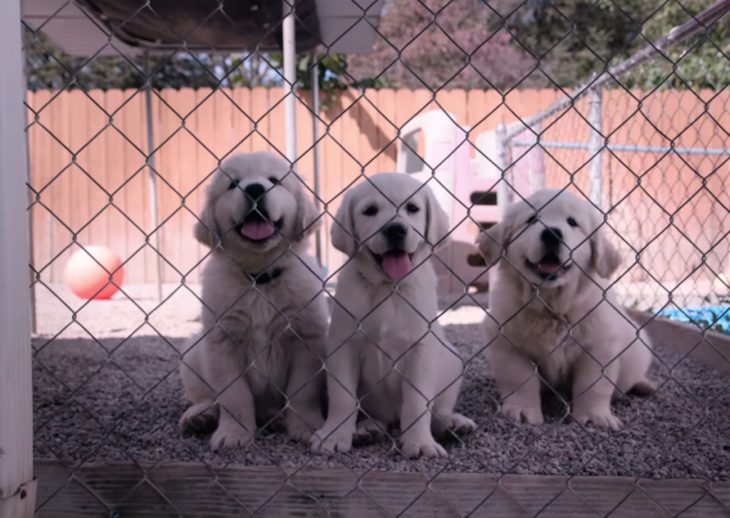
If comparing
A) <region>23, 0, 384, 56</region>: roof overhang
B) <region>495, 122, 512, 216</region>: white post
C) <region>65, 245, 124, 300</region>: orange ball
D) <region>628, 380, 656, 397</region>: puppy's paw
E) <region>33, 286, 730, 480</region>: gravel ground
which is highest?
<region>23, 0, 384, 56</region>: roof overhang

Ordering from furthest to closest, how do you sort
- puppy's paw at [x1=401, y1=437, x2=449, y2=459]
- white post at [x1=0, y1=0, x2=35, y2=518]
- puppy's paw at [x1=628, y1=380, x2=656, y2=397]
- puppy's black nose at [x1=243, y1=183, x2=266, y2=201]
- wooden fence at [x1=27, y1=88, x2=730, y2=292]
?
wooden fence at [x1=27, y1=88, x2=730, y2=292]
puppy's paw at [x1=628, y1=380, x2=656, y2=397]
puppy's black nose at [x1=243, y1=183, x2=266, y2=201]
puppy's paw at [x1=401, y1=437, x2=449, y2=459]
white post at [x1=0, y1=0, x2=35, y2=518]

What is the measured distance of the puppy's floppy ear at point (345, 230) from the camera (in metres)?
2.70

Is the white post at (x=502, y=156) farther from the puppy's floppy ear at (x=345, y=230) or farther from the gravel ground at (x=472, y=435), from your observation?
the puppy's floppy ear at (x=345, y=230)

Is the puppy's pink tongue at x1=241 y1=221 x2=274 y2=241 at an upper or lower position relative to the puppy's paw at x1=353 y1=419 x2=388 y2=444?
upper

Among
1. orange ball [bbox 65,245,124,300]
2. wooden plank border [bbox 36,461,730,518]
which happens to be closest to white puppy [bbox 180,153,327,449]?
wooden plank border [bbox 36,461,730,518]

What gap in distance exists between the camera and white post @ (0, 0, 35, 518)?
1.63 metres

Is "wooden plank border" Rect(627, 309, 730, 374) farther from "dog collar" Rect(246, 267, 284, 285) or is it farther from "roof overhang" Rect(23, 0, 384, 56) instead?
"roof overhang" Rect(23, 0, 384, 56)

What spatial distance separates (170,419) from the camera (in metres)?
2.93

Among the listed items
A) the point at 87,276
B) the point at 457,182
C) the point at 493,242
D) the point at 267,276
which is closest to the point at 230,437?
the point at 267,276

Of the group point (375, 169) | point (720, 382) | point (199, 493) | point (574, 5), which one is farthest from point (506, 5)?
point (199, 493)

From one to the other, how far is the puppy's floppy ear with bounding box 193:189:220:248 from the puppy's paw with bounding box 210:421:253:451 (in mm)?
739

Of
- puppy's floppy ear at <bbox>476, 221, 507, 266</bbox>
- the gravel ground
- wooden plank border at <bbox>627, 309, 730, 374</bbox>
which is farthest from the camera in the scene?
wooden plank border at <bbox>627, 309, 730, 374</bbox>

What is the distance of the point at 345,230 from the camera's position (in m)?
2.56

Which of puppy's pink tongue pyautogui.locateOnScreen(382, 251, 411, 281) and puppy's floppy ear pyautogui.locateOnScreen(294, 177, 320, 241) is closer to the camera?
puppy's pink tongue pyautogui.locateOnScreen(382, 251, 411, 281)
